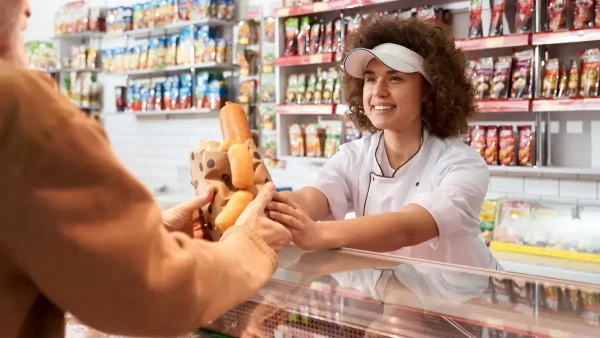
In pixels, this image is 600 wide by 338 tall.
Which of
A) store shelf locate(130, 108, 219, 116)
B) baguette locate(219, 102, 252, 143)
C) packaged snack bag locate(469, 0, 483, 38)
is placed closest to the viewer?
baguette locate(219, 102, 252, 143)

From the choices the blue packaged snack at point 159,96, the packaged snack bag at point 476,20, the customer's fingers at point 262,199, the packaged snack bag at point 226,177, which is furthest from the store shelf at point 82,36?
the customer's fingers at point 262,199

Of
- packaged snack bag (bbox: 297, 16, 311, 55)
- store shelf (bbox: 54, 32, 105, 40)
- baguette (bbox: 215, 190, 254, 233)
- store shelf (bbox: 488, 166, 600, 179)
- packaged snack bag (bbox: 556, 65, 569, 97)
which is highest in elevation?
store shelf (bbox: 54, 32, 105, 40)

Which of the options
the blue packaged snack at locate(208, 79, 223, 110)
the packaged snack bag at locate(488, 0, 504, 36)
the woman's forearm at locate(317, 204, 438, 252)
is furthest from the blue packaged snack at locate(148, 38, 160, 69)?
the woman's forearm at locate(317, 204, 438, 252)

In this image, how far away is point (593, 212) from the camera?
3.14m

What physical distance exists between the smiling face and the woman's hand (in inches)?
28.6

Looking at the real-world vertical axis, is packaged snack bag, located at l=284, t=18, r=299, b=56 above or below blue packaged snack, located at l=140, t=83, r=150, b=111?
above

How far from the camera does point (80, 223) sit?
22.0 inches

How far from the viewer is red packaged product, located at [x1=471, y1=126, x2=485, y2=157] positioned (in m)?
3.41

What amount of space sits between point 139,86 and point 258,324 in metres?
4.59

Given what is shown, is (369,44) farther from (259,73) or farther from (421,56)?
(259,73)

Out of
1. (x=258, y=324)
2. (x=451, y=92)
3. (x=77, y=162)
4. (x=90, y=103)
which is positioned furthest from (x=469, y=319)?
(x=90, y=103)

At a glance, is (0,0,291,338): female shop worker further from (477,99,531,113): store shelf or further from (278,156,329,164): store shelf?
(278,156,329,164): store shelf

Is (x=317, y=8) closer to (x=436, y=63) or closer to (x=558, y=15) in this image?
(x=558, y=15)

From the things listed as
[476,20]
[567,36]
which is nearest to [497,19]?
[476,20]
